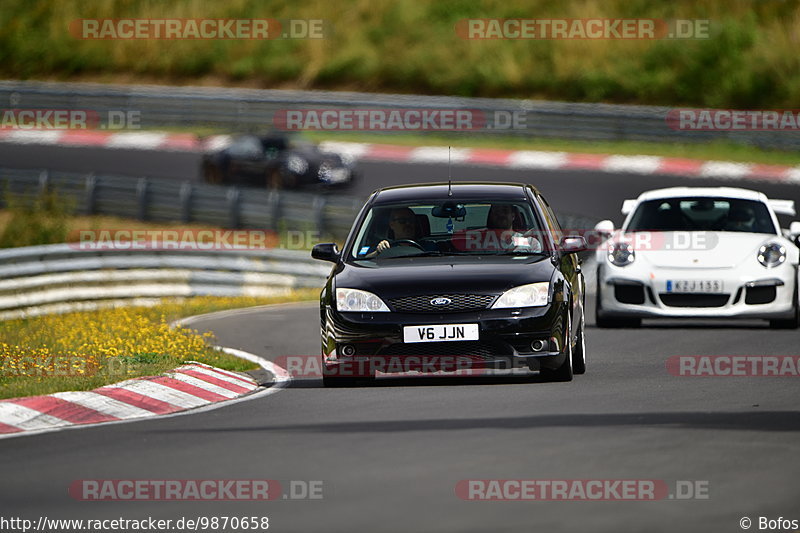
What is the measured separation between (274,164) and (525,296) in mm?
21882

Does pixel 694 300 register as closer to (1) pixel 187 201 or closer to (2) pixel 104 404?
(2) pixel 104 404

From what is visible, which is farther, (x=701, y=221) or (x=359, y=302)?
(x=701, y=221)

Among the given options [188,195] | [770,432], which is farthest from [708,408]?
[188,195]

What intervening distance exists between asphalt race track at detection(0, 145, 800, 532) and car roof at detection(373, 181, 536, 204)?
4.52ft

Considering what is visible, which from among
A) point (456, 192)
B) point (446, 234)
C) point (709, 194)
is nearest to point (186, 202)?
point (709, 194)

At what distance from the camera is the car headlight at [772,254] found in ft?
48.5

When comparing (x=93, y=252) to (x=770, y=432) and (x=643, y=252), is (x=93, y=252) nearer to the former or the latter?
(x=643, y=252)

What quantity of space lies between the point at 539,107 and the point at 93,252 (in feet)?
52.8

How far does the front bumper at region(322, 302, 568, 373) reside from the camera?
10.8 meters

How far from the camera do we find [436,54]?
42.9 m

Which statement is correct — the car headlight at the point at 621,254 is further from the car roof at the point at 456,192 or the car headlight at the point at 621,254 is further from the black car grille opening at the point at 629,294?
the car roof at the point at 456,192

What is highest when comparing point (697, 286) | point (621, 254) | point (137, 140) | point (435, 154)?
point (137, 140)

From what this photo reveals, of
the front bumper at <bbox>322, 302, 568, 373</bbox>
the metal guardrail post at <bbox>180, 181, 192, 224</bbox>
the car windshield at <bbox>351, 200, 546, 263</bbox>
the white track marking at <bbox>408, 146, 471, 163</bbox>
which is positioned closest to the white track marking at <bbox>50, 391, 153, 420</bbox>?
the front bumper at <bbox>322, 302, 568, 373</bbox>

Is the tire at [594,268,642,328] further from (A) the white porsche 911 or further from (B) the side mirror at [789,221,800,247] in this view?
(B) the side mirror at [789,221,800,247]
